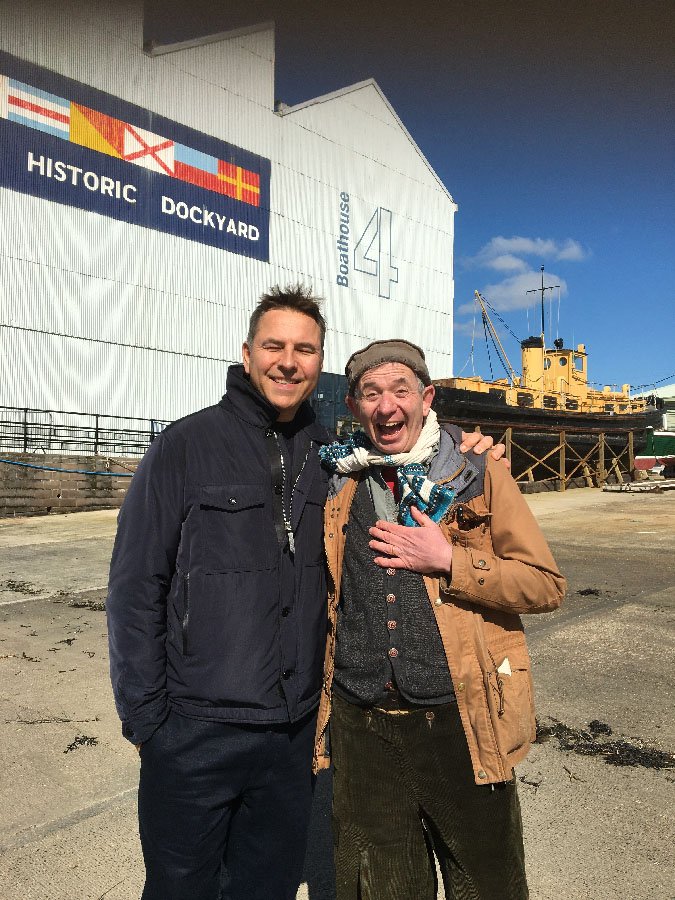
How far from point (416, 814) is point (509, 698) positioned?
47cm

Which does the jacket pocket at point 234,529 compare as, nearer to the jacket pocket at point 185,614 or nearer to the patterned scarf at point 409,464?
the jacket pocket at point 185,614

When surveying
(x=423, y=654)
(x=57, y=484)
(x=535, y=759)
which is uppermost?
(x=423, y=654)

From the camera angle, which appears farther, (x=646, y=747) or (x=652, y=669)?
(x=652, y=669)

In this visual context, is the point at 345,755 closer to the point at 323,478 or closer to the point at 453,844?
the point at 453,844

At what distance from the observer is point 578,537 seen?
38.0 ft

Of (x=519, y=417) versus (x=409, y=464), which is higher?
(x=519, y=417)

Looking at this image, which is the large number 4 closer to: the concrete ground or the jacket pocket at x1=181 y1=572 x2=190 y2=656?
the concrete ground

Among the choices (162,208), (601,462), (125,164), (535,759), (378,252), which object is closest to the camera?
(535,759)

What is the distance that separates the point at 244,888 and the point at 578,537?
423 inches

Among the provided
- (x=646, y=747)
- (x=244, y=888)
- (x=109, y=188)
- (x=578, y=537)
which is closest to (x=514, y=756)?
(x=244, y=888)

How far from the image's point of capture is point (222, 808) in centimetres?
180

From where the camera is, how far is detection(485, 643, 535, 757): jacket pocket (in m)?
1.79

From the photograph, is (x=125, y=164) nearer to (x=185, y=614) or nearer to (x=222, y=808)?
(x=185, y=614)

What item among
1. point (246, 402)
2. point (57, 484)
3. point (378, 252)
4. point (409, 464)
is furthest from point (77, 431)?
point (409, 464)
